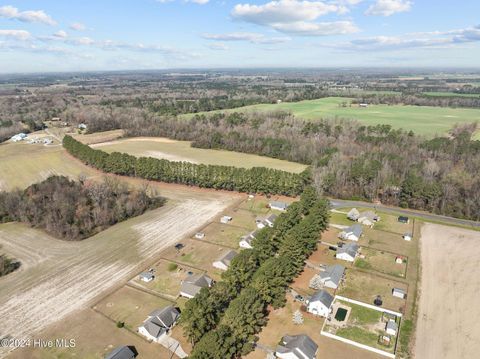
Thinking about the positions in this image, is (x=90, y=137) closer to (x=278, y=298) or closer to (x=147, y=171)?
(x=147, y=171)

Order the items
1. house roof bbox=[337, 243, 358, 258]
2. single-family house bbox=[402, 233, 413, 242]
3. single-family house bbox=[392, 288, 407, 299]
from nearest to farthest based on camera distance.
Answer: single-family house bbox=[392, 288, 407, 299]
house roof bbox=[337, 243, 358, 258]
single-family house bbox=[402, 233, 413, 242]

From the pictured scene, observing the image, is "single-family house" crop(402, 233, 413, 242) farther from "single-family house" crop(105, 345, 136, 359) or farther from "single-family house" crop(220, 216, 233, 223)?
"single-family house" crop(105, 345, 136, 359)

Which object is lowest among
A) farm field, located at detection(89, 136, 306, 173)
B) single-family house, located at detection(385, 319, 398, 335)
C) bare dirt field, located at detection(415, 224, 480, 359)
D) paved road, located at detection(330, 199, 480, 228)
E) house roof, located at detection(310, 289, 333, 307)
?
paved road, located at detection(330, 199, 480, 228)

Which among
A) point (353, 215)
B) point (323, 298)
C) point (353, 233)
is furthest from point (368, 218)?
point (323, 298)

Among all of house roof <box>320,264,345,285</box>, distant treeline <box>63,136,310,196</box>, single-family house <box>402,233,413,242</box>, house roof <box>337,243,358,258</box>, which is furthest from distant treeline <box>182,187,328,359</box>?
distant treeline <box>63,136,310,196</box>

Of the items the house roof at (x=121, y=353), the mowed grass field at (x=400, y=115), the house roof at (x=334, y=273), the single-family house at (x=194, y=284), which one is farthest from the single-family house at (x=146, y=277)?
the mowed grass field at (x=400, y=115)

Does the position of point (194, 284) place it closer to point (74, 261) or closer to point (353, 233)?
point (74, 261)

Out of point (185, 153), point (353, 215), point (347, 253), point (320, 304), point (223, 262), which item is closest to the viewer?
point (320, 304)
